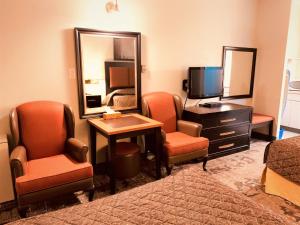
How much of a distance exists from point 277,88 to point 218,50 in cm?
129

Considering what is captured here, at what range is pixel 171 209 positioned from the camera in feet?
3.97

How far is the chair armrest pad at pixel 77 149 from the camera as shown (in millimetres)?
2186

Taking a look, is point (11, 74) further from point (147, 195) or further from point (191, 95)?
point (191, 95)

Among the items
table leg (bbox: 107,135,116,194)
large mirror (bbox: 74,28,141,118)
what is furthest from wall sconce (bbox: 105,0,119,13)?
table leg (bbox: 107,135,116,194)

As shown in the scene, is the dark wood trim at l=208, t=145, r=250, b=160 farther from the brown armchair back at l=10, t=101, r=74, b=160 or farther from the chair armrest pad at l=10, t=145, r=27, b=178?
the chair armrest pad at l=10, t=145, r=27, b=178

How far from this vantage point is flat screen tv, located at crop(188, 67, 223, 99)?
3375mm

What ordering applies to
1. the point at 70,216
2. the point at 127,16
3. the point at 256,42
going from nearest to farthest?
the point at 70,216, the point at 127,16, the point at 256,42

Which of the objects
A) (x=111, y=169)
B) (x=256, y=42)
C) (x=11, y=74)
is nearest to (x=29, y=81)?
(x=11, y=74)

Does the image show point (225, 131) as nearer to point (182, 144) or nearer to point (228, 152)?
point (228, 152)

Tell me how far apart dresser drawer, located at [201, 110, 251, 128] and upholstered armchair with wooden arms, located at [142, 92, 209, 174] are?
11.3 inches

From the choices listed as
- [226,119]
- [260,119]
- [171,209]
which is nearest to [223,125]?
[226,119]

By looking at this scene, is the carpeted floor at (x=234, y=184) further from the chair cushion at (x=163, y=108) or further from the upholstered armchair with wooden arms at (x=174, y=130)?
the chair cushion at (x=163, y=108)

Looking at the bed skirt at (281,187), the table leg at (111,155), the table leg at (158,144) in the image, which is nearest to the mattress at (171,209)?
the table leg at (111,155)

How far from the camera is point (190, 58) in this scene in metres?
3.50
